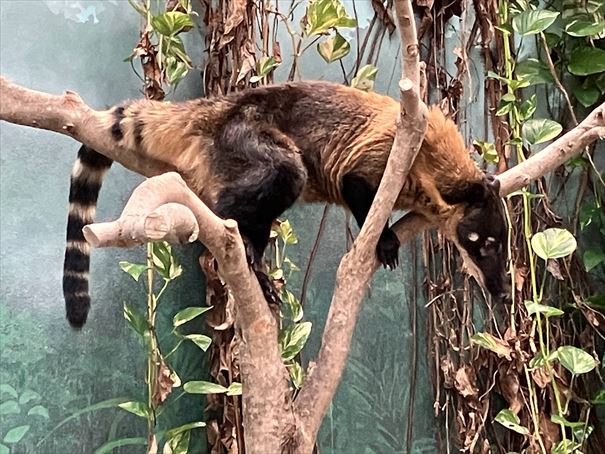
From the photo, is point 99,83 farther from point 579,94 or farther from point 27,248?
point 579,94

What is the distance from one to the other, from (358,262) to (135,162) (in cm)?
67

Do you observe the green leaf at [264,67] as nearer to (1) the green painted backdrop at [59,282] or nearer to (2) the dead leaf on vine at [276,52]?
(2) the dead leaf on vine at [276,52]

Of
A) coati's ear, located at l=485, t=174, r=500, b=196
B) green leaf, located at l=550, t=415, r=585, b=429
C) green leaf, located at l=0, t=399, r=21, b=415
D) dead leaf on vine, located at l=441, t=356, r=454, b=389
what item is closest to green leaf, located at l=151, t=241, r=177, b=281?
green leaf, located at l=0, t=399, r=21, b=415

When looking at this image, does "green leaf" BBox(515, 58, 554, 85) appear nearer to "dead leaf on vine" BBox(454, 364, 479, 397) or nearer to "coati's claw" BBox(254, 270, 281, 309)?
"dead leaf on vine" BBox(454, 364, 479, 397)

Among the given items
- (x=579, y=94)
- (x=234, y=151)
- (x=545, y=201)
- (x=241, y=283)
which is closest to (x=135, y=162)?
(x=234, y=151)

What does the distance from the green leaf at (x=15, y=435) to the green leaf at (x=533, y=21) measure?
2.14m

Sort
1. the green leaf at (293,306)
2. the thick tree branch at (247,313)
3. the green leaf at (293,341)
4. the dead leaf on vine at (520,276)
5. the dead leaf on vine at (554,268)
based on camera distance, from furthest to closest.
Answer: the dead leaf on vine at (554,268)
the dead leaf on vine at (520,276)
the green leaf at (293,306)
the green leaf at (293,341)
the thick tree branch at (247,313)

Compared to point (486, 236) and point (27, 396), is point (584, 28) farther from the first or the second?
point (27, 396)

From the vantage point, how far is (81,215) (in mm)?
2207

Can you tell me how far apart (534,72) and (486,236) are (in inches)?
Answer: 45.1

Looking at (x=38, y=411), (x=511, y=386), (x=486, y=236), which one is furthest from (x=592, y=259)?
(x=38, y=411)

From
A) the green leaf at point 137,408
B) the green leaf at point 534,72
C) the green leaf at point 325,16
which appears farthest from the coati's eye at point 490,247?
the green leaf at point 137,408

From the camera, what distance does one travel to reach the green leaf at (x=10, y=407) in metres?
2.63

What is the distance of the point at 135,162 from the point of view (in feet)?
6.77
